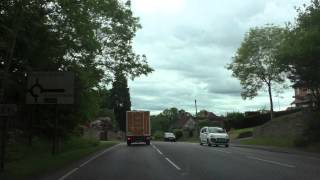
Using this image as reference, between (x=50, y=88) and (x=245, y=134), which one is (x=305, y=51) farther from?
(x=245, y=134)

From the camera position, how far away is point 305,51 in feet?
128

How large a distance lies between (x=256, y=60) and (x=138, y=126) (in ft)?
94.8

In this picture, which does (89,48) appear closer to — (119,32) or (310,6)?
(119,32)

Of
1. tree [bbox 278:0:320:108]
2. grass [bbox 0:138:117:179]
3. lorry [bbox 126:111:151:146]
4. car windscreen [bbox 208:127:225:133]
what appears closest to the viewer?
grass [bbox 0:138:117:179]

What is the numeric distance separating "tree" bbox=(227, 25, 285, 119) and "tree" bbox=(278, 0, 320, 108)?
3730 cm

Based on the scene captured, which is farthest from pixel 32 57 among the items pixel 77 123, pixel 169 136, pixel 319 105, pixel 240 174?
pixel 169 136

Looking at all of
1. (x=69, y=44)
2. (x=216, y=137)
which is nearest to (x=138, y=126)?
(x=216, y=137)

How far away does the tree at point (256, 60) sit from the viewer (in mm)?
80188

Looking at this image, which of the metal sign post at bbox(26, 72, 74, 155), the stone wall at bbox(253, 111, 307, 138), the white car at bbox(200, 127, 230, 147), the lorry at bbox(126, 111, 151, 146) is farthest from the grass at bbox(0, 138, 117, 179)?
the stone wall at bbox(253, 111, 307, 138)

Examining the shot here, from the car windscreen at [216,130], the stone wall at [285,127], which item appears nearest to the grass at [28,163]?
the car windscreen at [216,130]

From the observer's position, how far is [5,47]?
22250 mm

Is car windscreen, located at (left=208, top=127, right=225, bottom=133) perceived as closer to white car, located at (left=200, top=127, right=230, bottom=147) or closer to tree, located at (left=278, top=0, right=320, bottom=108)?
white car, located at (left=200, top=127, right=230, bottom=147)

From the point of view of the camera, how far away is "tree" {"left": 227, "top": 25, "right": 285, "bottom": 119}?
263 ft

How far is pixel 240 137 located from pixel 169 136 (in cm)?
2332
